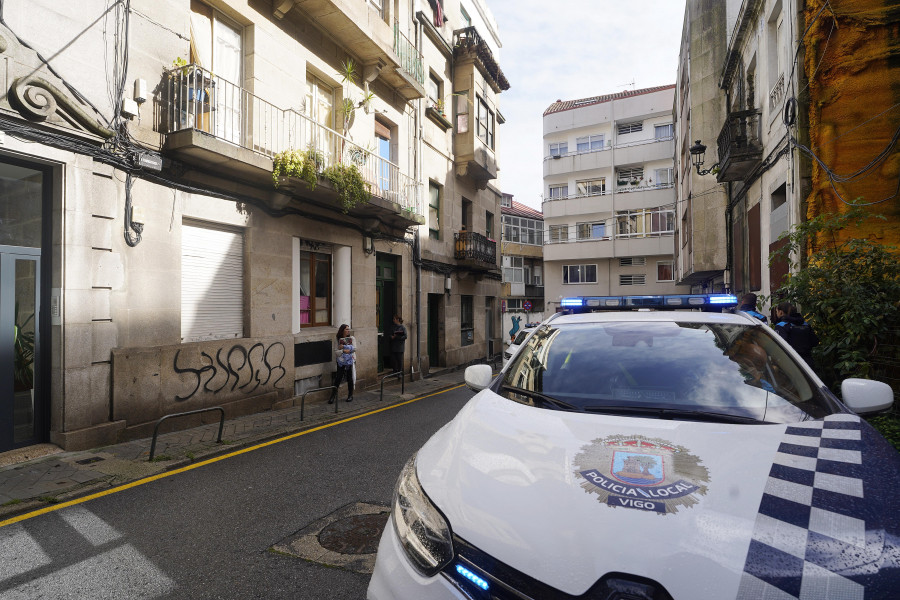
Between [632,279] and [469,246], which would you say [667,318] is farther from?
[632,279]

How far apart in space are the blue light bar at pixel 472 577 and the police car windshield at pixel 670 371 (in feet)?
3.69

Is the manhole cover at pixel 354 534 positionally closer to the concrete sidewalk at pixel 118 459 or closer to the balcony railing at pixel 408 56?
the concrete sidewalk at pixel 118 459

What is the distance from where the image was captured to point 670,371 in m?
2.69

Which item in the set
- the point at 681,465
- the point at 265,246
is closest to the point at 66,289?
the point at 265,246

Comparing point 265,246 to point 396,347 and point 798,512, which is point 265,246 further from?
point 798,512

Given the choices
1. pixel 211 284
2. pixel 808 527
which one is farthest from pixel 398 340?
pixel 808 527

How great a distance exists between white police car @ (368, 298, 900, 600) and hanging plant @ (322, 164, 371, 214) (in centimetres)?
858

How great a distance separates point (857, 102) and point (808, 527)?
956cm

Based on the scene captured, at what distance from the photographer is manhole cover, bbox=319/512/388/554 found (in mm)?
3676

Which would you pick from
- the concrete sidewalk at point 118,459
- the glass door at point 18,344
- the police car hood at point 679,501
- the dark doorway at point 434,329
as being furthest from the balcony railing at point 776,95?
the glass door at point 18,344

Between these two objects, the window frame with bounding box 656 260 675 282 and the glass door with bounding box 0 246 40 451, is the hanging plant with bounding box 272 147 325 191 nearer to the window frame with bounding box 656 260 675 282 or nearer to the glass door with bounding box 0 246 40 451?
the glass door with bounding box 0 246 40 451

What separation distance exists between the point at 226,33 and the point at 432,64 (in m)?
9.39

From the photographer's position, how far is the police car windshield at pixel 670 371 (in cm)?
241

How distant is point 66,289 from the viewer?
648 cm
